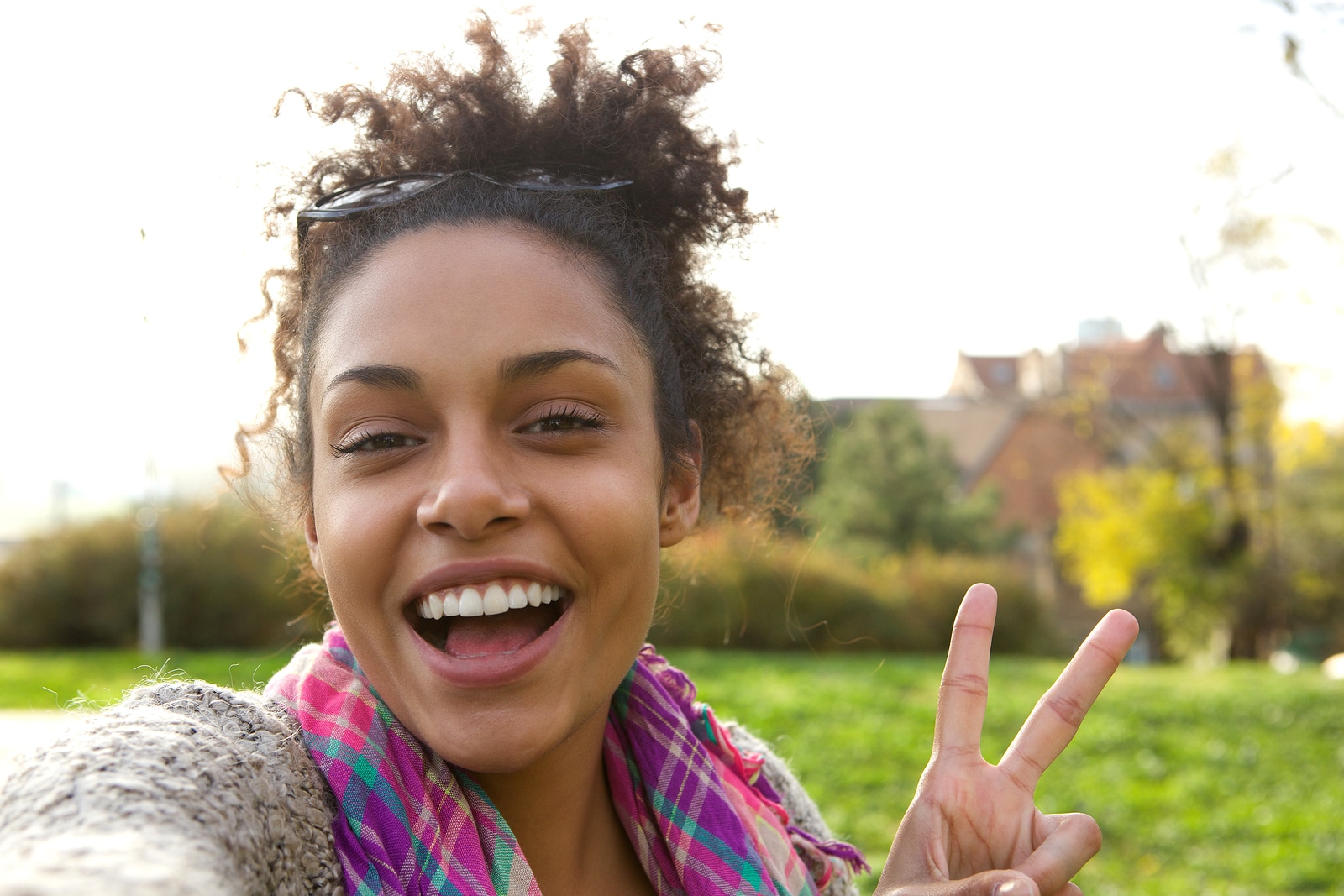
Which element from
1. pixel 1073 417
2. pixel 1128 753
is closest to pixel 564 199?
pixel 1128 753

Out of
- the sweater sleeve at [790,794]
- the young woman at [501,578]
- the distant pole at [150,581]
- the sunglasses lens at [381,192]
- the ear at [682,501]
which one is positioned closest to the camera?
the young woman at [501,578]

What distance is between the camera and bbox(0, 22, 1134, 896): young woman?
136cm

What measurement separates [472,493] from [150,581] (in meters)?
14.6

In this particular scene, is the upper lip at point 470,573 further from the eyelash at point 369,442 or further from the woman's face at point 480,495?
the eyelash at point 369,442

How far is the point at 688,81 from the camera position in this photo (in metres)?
2.08

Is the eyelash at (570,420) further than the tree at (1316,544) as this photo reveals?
No

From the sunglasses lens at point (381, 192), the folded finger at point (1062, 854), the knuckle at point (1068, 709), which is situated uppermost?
the sunglasses lens at point (381, 192)

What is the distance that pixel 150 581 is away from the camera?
47.3ft

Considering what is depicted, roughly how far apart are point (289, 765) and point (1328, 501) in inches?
1107

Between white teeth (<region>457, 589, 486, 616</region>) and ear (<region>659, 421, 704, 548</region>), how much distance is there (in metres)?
0.45

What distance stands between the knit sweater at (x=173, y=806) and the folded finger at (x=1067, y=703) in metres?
1.08

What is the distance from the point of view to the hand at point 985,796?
1.67 meters

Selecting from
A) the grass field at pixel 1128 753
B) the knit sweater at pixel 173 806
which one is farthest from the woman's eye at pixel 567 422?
the grass field at pixel 1128 753

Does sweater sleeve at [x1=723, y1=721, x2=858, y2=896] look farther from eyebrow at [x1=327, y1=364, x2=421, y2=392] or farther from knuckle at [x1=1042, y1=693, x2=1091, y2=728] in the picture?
eyebrow at [x1=327, y1=364, x2=421, y2=392]
